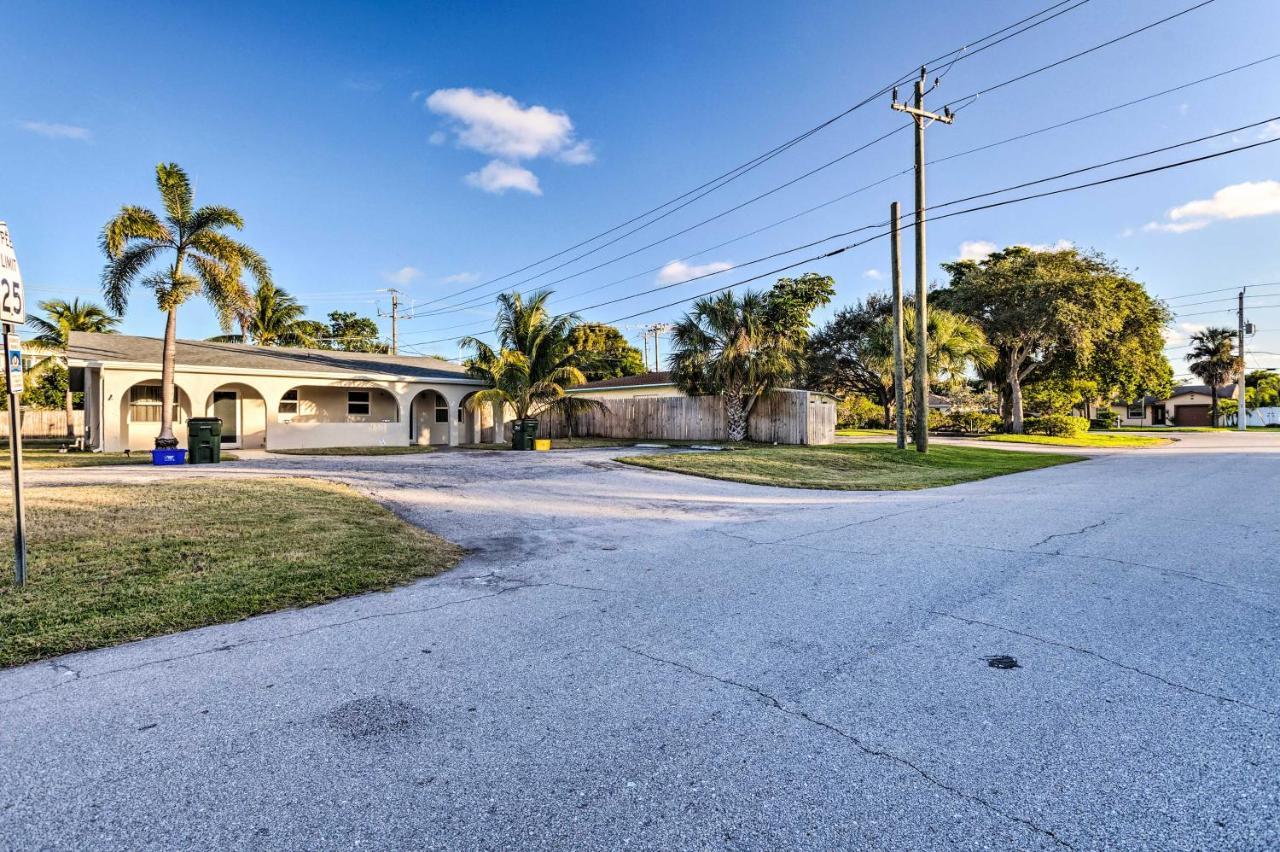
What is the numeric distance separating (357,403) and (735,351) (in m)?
14.1

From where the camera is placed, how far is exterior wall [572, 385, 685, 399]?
27.7 metres

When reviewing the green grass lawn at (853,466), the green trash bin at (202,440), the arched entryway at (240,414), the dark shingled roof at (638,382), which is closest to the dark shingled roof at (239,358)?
the arched entryway at (240,414)

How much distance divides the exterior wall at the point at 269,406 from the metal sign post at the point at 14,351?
1557 cm

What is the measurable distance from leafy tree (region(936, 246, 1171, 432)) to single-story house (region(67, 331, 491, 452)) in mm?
24287

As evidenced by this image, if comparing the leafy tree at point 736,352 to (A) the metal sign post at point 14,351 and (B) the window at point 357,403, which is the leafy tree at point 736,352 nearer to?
(B) the window at point 357,403


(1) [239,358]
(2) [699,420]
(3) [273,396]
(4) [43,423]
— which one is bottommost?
(2) [699,420]

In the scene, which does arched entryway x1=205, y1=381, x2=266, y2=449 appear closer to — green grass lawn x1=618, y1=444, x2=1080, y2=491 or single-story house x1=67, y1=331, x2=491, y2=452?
single-story house x1=67, y1=331, x2=491, y2=452

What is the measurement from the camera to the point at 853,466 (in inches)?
630

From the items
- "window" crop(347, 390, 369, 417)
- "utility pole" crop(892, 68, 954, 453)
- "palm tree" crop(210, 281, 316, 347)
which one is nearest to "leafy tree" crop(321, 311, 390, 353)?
"palm tree" crop(210, 281, 316, 347)

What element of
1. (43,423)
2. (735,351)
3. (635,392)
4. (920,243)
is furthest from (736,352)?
(43,423)

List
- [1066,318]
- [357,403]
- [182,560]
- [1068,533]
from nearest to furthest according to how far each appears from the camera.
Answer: [182,560]
[1068,533]
[357,403]
[1066,318]

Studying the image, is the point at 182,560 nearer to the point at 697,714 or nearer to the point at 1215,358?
the point at 697,714

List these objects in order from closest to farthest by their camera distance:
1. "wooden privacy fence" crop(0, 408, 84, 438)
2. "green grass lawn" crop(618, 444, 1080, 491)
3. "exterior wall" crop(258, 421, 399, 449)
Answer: "green grass lawn" crop(618, 444, 1080, 491)
"exterior wall" crop(258, 421, 399, 449)
"wooden privacy fence" crop(0, 408, 84, 438)

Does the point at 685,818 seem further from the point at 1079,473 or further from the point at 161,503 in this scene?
the point at 1079,473
